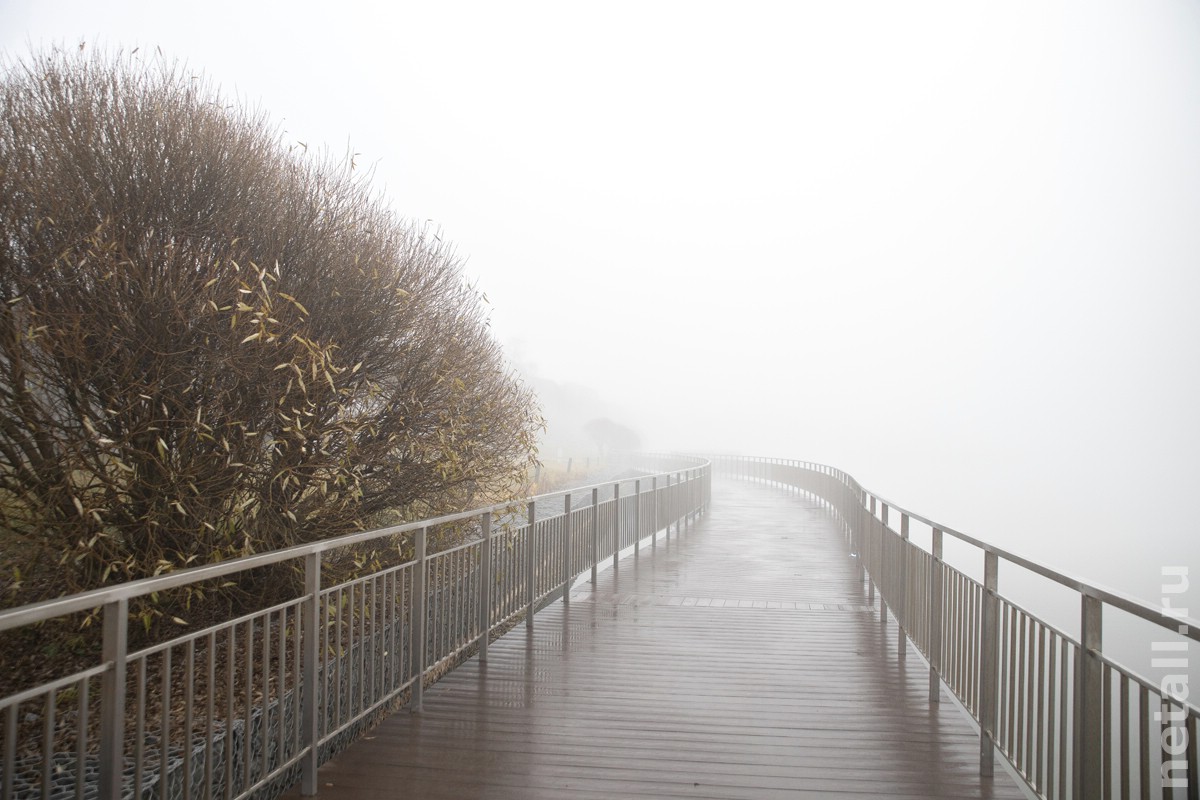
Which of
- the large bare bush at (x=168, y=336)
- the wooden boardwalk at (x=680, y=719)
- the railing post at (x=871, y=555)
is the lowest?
the wooden boardwalk at (x=680, y=719)

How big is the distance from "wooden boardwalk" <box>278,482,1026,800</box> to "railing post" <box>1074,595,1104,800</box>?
1090 millimetres

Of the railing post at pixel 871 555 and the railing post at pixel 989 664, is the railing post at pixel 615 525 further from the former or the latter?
the railing post at pixel 989 664

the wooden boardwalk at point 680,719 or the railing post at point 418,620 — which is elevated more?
the railing post at point 418,620

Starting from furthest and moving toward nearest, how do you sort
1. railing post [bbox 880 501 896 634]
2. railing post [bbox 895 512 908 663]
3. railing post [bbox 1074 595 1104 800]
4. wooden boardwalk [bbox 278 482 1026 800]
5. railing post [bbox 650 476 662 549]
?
1. railing post [bbox 650 476 662 549]
2. railing post [bbox 880 501 896 634]
3. railing post [bbox 895 512 908 663]
4. wooden boardwalk [bbox 278 482 1026 800]
5. railing post [bbox 1074 595 1104 800]

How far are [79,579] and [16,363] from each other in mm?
1442

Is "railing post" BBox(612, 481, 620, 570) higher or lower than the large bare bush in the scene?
lower

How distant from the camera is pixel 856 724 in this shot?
5.05 metres

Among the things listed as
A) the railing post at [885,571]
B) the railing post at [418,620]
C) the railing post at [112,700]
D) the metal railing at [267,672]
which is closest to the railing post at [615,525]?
the metal railing at [267,672]

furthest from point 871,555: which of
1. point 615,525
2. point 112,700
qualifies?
point 112,700

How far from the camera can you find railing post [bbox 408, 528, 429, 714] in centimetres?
500

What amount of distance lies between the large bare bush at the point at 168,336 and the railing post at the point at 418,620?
1.30 metres

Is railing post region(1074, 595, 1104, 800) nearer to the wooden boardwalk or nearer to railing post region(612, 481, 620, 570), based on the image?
the wooden boardwalk

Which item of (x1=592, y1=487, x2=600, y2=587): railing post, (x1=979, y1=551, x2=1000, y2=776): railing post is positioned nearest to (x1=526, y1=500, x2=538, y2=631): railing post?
(x1=592, y1=487, x2=600, y2=587): railing post

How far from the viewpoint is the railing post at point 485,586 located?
6168mm
